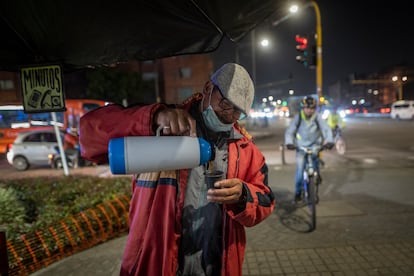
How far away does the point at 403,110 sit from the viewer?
33.2 meters

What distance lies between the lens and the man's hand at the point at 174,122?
1438 millimetres

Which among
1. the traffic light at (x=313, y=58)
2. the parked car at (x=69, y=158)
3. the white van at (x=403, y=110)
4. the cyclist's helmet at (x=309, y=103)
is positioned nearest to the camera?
the cyclist's helmet at (x=309, y=103)

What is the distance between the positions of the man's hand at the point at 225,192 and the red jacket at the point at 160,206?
0.15 metres

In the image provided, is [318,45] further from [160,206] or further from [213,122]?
[160,206]

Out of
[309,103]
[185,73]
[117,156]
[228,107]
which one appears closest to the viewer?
[117,156]

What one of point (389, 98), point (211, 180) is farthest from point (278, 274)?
point (389, 98)

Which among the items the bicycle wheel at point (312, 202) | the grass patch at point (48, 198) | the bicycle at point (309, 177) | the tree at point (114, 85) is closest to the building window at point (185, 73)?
the tree at point (114, 85)

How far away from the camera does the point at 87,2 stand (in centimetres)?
190

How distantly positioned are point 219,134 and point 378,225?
4.16 m

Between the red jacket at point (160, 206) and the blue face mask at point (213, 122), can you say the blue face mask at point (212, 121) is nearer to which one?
the blue face mask at point (213, 122)

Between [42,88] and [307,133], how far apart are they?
4463mm

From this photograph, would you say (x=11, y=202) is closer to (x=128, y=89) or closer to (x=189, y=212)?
(x=189, y=212)

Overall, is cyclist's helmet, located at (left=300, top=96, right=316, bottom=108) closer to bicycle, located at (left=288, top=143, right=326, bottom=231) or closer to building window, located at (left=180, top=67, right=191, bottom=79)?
bicycle, located at (left=288, top=143, right=326, bottom=231)

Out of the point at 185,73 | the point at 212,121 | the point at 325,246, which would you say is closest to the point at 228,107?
the point at 212,121
